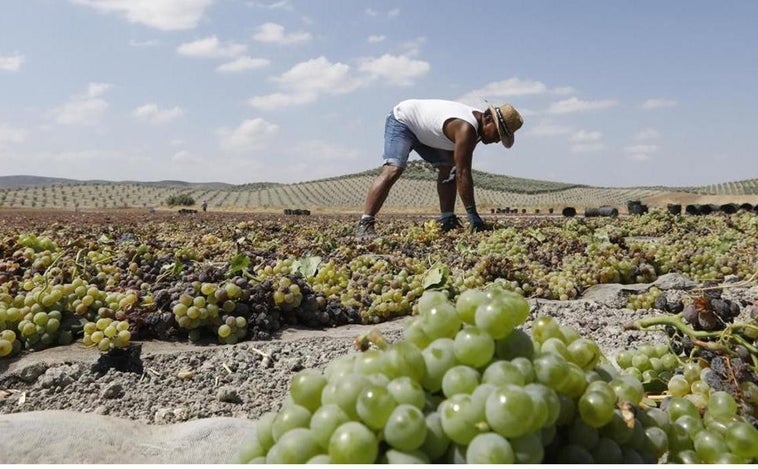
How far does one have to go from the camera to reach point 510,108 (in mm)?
8234

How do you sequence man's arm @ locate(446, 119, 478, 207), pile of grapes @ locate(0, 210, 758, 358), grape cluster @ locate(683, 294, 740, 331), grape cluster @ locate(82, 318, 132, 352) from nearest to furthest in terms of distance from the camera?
1. grape cluster @ locate(683, 294, 740, 331)
2. grape cluster @ locate(82, 318, 132, 352)
3. pile of grapes @ locate(0, 210, 758, 358)
4. man's arm @ locate(446, 119, 478, 207)

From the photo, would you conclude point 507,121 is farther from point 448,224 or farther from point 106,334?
point 106,334

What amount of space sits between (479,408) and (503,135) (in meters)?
7.48

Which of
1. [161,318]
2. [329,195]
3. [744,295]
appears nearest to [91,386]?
[161,318]

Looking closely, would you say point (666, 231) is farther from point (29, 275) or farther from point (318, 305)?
point (29, 275)

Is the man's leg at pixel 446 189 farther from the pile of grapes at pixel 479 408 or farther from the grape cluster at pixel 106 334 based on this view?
the pile of grapes at pixel 479 408

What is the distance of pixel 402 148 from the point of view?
27.9 ft

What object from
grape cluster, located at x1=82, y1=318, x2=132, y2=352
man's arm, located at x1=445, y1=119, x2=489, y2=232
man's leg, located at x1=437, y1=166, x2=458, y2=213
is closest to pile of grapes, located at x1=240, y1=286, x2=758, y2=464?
grape cluster, located at x1=82, y1=318, x2=132, y2=352

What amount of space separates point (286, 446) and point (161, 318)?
250 centimetres

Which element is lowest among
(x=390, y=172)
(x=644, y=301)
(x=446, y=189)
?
(x=644, y=301)

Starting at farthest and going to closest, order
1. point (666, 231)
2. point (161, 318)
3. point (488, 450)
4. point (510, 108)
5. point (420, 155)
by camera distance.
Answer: point (666, 231), point (420, 155), point (510, 108), point (161, 318), point (488, 450)

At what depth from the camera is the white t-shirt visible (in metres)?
8.16

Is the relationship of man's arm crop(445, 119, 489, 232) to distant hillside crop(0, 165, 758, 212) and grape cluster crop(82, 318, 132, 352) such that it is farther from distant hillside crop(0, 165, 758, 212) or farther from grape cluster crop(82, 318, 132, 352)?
distant hillside crop(0, 165, 758, 212)

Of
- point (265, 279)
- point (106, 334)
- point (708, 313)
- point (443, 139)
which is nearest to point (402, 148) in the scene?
point (443, 139)
